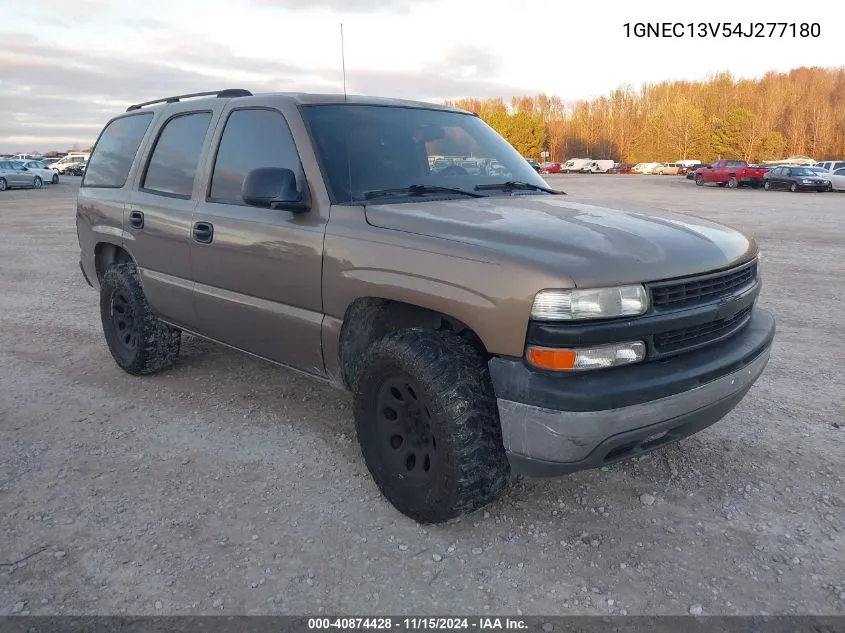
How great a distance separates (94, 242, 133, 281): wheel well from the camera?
5.08m

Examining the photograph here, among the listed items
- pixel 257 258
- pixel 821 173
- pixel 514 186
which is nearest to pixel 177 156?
pixel 257 258

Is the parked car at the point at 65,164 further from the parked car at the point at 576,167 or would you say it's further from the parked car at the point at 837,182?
the parked car at the point at 837,182

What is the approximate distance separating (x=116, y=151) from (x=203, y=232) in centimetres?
172

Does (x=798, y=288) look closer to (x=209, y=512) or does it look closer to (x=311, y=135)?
(x=311, y=135)

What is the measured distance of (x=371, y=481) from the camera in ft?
11.0

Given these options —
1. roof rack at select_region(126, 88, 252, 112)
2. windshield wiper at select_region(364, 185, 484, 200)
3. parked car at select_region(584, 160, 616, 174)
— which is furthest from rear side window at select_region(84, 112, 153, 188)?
parked car at select_region(584, 160, 616, 174)

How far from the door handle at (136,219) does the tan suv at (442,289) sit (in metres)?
0.08

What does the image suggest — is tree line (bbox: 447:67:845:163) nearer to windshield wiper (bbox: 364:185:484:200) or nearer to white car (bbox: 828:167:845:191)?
white car (bbox: 828:167:845:191)

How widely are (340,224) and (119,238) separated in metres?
2.46

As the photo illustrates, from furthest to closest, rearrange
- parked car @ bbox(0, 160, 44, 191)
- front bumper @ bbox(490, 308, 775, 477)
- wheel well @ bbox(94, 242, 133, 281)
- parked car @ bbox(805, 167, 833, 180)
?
parked car @ bbox(0, 160, 44, 191) → parked car @ bbox(805, 167, 833, 180) → wheel well @ bbox(94, 242, 133, 281) → front bumper @ bbox(490, 308, 775, 477)

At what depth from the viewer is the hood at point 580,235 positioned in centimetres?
250

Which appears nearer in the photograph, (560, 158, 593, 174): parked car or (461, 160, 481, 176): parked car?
(461, 160, 481, 176): parked car

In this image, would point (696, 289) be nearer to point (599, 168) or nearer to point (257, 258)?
point (257, 258)

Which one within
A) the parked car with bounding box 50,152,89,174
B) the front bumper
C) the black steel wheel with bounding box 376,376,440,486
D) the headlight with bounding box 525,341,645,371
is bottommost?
the black steel wheel with bounding box 376,376,440,486
